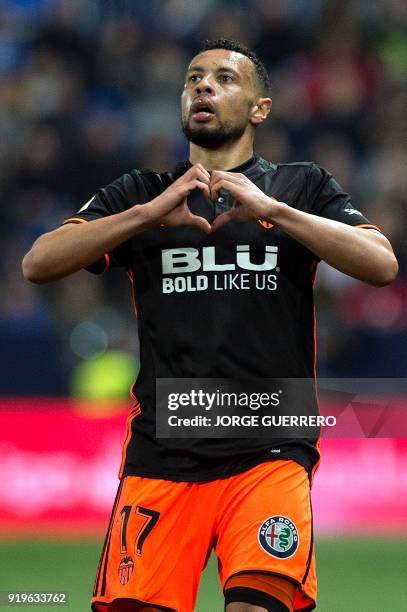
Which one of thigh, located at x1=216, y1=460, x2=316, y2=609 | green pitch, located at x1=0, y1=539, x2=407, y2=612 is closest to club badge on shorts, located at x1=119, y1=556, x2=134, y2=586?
thigh, located at x1=216, y1=460, x2=316, y2=609

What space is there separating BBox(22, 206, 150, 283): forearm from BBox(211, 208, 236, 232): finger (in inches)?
9.3

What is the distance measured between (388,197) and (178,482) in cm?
673

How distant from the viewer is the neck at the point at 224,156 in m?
4.36

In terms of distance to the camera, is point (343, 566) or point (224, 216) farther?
point (343, 566)

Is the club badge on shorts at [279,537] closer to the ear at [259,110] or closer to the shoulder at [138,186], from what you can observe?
the shoulder at [138,186]

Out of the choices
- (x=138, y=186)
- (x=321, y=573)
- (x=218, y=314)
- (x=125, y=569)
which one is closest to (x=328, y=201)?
(x=218, y=314)

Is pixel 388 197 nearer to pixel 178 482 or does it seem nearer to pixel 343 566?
pixel 343 566

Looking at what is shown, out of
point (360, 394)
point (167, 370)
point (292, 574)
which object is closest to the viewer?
point (292, 574)

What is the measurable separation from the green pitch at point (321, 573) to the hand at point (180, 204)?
2987mm

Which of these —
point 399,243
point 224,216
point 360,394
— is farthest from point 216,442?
point 399,243

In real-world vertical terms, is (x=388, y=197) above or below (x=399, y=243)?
above

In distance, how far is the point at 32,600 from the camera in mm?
6301

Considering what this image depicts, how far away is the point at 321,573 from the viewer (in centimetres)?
740

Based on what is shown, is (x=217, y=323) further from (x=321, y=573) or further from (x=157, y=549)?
(x=321, y=573)
